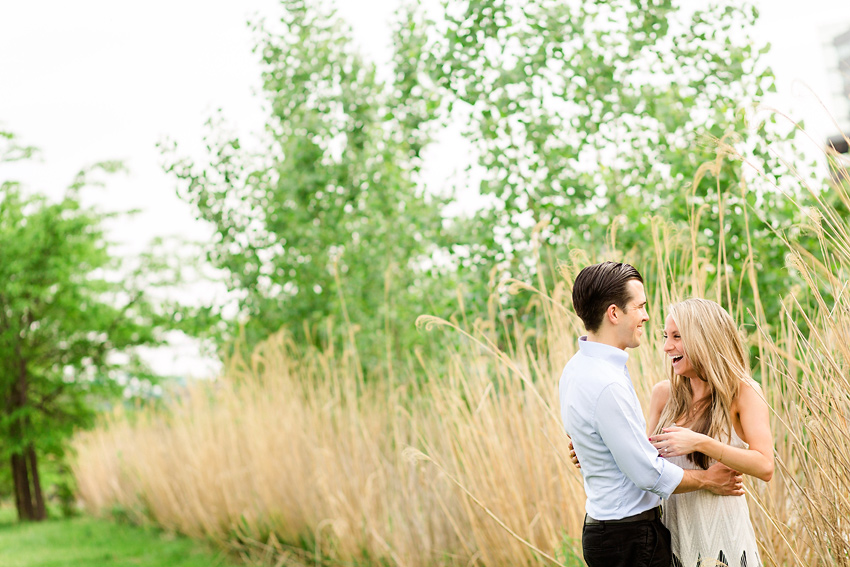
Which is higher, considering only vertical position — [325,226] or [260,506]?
[325,226]

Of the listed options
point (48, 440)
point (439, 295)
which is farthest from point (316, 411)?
point (48, 440)

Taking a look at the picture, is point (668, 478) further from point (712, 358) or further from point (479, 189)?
point (479, 189)

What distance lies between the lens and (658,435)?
2170mm

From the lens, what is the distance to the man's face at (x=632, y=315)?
2205 mm

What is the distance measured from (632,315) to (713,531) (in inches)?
25.9

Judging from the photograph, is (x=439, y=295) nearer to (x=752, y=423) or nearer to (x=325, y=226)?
(x=325, y=226)

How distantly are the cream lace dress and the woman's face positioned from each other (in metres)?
0.21

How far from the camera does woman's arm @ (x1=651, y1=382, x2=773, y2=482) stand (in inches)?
80.6

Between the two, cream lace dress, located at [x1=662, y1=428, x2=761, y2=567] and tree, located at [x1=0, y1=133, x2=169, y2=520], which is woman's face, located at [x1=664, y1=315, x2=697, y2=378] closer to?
cream lace dress, located at [x1=662, y1=428, x2=761, y2=567]

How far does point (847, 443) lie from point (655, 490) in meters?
0.66

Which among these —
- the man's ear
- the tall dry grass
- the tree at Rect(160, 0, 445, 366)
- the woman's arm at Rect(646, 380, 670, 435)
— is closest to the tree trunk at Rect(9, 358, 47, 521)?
the tall dry grass

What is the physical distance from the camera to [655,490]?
2.09 metres

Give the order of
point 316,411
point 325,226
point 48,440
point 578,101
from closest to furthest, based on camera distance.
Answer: point 578,101
point 316,411
point 325,226
point 48,440

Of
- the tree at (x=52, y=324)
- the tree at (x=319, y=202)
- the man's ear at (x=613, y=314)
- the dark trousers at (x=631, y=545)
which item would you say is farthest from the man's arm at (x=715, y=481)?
the tree at (x=52, y=324)
